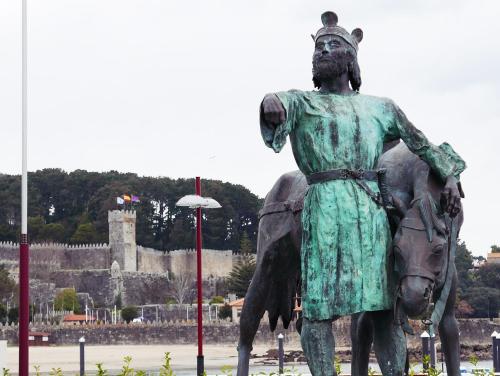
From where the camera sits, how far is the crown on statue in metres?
6.62

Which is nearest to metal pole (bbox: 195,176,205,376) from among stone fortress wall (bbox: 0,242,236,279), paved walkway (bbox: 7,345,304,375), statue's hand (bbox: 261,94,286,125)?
statue's hand (bbox: 261,94,286,125)

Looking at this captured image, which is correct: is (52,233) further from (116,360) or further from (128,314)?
(116,360)

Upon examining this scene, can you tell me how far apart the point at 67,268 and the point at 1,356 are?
92.2 m

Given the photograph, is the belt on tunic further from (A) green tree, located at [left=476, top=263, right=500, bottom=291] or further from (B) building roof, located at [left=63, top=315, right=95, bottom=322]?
(A) green tree, located at [left=476, top=263, right=500, bottom=291]

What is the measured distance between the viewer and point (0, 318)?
80688 mm

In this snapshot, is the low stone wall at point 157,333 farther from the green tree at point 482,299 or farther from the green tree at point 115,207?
the green tree at point 115,207

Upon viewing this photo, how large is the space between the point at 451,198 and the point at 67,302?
88.1 m

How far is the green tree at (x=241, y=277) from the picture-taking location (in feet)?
277

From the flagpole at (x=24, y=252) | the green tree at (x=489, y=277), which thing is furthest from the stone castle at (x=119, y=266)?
the flagpole at (x=24, y=252)

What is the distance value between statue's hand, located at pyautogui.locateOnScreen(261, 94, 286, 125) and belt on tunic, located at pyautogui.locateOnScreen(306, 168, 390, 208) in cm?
37

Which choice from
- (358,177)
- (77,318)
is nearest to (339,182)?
(358,177)

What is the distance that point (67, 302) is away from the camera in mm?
93188

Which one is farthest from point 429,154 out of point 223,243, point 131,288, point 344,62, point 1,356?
point 223,243

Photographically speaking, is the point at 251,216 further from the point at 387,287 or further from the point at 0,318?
the point at 387,287
